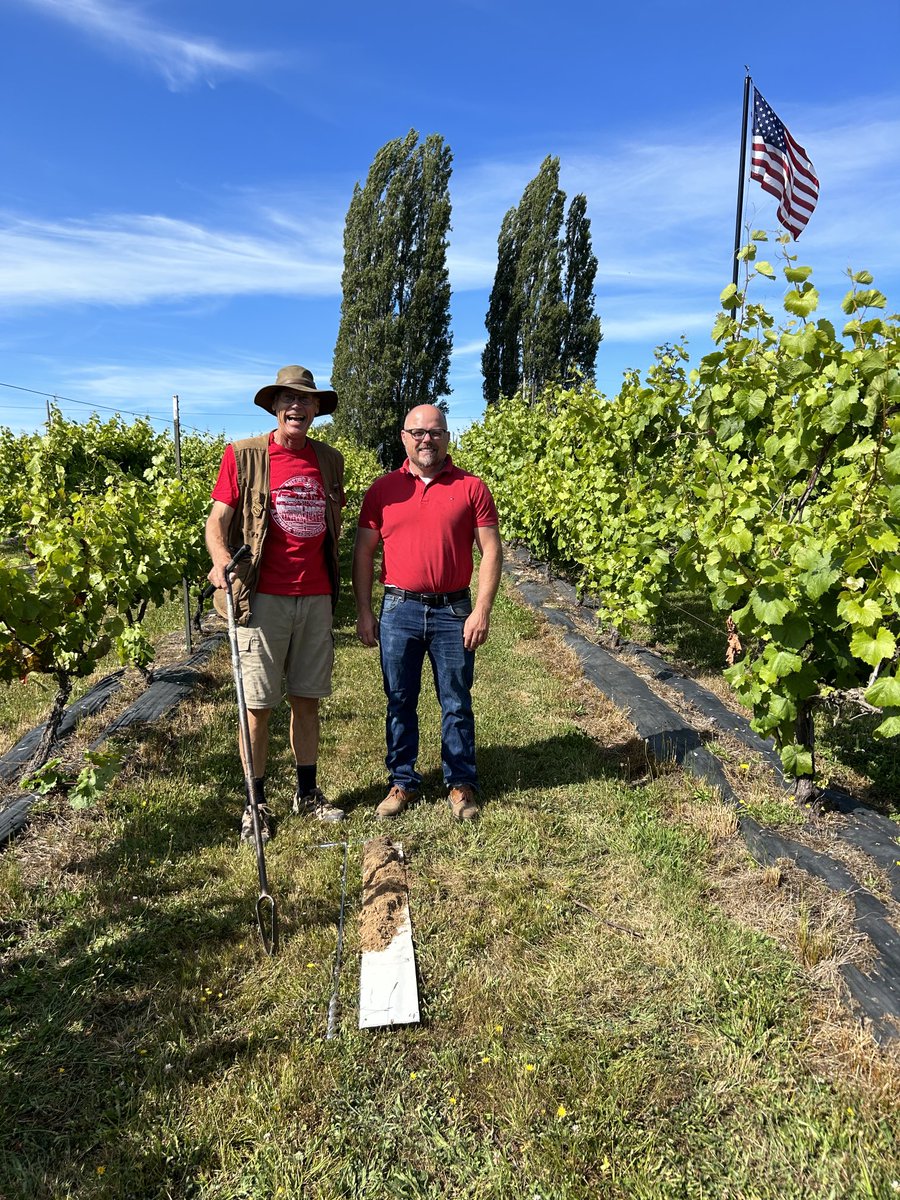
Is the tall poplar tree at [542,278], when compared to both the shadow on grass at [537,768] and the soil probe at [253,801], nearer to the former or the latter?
the shadow on grass at [537,768]

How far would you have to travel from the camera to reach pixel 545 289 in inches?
1185

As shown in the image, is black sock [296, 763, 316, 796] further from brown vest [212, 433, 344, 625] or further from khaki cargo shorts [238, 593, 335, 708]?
brown vest [212, 433, 344, 625]

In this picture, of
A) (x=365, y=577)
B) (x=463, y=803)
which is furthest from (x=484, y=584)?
(x=463, y=803)

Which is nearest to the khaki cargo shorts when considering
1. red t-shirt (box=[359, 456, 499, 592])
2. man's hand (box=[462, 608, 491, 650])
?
red t-shirt (box=[359, 456, 499, 592])

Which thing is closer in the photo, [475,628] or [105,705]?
[475,628]

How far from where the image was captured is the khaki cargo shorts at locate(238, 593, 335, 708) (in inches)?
121

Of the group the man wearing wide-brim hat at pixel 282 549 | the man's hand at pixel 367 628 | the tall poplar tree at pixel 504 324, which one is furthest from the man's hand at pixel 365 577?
the tall poplar tree at pixel 504 324

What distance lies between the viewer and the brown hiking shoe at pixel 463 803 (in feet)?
10.9

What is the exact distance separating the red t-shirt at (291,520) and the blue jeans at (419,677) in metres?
0.42

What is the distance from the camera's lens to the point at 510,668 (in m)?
5.89

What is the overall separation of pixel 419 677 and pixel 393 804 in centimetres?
61

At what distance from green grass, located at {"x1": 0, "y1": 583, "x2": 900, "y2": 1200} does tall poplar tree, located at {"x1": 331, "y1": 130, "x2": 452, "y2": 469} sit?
26.7 metres

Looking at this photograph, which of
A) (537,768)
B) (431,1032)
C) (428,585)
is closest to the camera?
(431,1032)

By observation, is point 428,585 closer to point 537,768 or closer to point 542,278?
point 537,768
